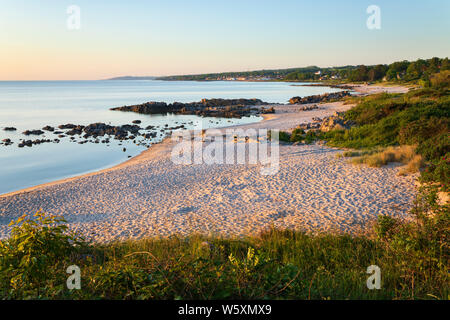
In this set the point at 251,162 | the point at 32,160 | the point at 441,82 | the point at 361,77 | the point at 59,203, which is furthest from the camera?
the point at 361,77

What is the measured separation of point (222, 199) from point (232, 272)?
8.30m

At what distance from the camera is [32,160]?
24.2 m

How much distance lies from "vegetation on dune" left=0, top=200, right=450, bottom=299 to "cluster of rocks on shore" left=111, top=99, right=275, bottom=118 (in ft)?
135

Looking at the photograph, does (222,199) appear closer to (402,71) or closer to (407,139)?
(407,139)

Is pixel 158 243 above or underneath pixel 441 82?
underneath

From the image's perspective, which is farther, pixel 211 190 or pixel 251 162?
pixel 251 162

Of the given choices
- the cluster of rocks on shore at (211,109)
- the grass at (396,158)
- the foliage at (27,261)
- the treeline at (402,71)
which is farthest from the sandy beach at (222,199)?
the treeline at (402,71)

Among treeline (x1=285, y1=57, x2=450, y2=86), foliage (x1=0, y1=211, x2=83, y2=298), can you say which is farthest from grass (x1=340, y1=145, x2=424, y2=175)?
treeline (x1=285, y1=57, x2=450, y2=86)

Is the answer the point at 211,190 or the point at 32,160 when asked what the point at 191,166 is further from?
the point at 32,160

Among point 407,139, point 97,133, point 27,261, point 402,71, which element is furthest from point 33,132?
point 402,71

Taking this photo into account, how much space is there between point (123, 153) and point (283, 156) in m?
13.5

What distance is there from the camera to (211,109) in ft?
181
